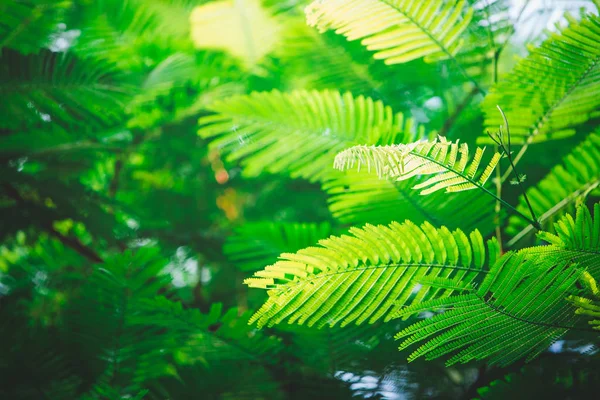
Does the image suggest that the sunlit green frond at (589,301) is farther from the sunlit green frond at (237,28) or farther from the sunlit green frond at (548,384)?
the sunlit green frond at (237,28)

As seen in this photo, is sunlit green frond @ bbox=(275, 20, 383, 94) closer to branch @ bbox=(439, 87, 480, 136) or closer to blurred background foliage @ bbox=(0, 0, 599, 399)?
blurred background foliage @ bbox=(0, 0, 599, 399)

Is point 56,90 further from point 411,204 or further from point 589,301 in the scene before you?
point 589,301

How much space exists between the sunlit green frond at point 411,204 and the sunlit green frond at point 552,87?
123 millimetres

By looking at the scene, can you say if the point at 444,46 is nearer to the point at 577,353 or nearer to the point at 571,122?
the point at 571,122

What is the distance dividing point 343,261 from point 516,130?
44 centimetres

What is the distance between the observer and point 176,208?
158cm

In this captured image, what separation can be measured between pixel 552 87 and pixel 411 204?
0.97 ft

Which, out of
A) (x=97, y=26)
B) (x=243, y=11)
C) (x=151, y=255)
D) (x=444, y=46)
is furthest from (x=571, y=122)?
(x=97, y=26)

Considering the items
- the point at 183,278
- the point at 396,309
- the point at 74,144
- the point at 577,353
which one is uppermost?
the point at 396,309

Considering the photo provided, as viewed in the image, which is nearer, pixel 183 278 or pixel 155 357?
pixel 155 357

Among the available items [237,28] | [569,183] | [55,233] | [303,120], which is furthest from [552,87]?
[55,233]

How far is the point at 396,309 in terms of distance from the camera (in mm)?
521

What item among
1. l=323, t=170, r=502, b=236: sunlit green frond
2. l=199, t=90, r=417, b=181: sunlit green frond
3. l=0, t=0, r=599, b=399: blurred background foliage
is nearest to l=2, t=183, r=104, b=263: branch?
l=0, t=0, r=599, b=399: blurred background foliage

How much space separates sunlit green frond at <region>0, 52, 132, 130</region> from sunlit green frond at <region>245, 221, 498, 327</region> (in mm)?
687
